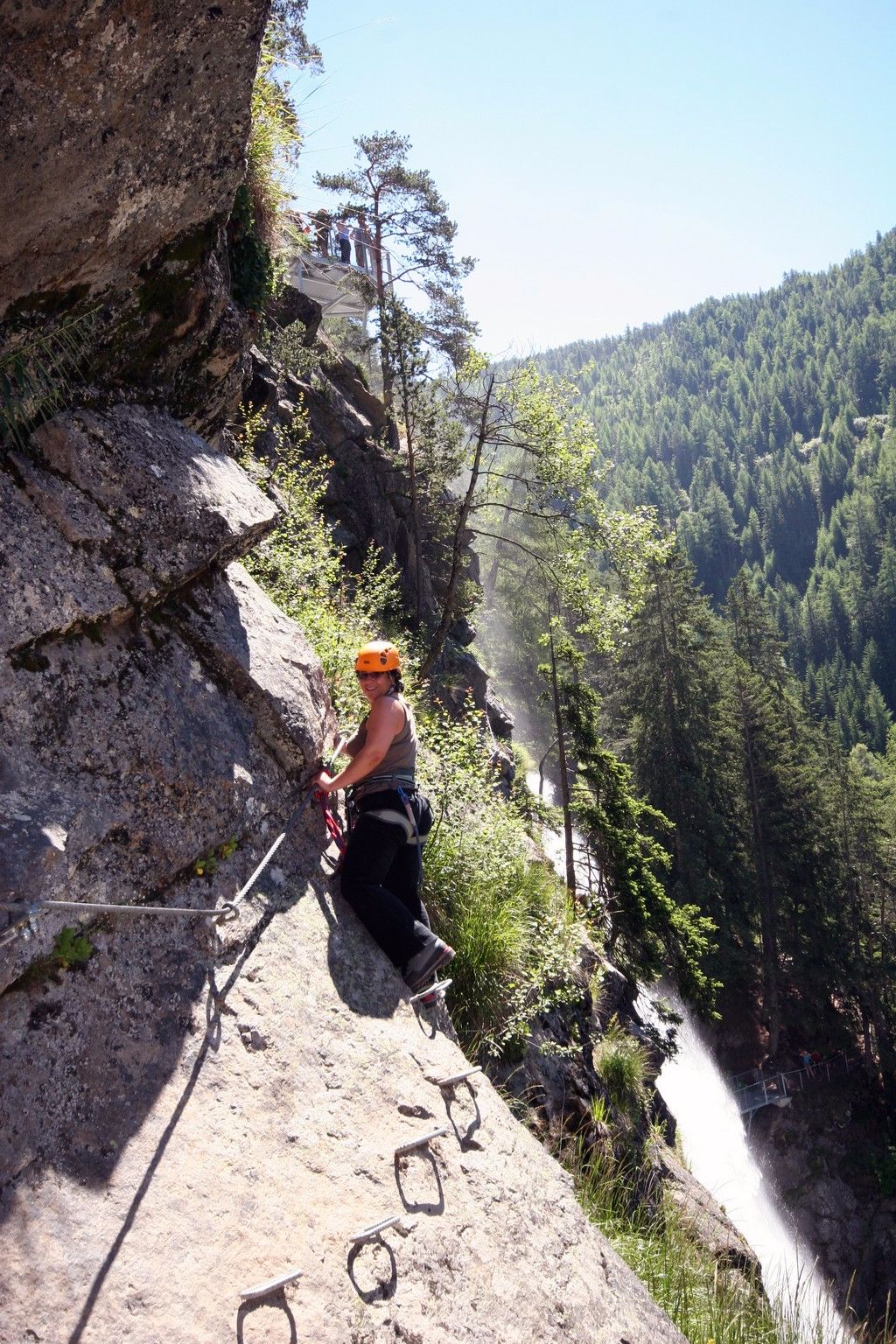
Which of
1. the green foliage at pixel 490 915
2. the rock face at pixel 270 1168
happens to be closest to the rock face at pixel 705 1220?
the green foliage at pixel 490 915

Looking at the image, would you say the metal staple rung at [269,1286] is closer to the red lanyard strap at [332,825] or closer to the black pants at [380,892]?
the black pants at [380,892]

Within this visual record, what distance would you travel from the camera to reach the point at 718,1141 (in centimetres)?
2723

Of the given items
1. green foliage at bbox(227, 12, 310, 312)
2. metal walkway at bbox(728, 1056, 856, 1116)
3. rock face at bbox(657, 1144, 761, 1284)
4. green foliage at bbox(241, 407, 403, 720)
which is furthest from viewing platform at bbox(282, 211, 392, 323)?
metal walkway at bbox(728, 1056, 856, 1116)

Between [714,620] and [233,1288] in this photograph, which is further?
[714,620]

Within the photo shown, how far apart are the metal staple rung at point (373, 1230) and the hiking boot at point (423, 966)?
1.47 meters

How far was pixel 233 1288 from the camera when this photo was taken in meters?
3.09

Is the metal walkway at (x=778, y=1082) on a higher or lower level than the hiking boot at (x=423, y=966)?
lower

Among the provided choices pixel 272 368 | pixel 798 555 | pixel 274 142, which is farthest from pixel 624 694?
pixel 798 555

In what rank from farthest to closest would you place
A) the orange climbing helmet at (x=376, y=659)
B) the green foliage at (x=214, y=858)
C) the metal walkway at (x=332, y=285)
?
the metal walkway at (x=332, y=285)
the orange climbing helmet at (x=376, y=659)
the green foliage at (x=214, y=858)

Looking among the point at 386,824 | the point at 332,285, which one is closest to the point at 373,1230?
the point at 386,824

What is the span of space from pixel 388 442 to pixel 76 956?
2052cm

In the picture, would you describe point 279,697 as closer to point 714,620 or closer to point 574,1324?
point 574,1324

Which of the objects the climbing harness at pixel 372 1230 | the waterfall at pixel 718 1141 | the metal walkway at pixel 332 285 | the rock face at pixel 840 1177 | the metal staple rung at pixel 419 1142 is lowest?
the rock face at pixel 840 1177

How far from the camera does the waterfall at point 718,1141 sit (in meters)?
22.1
